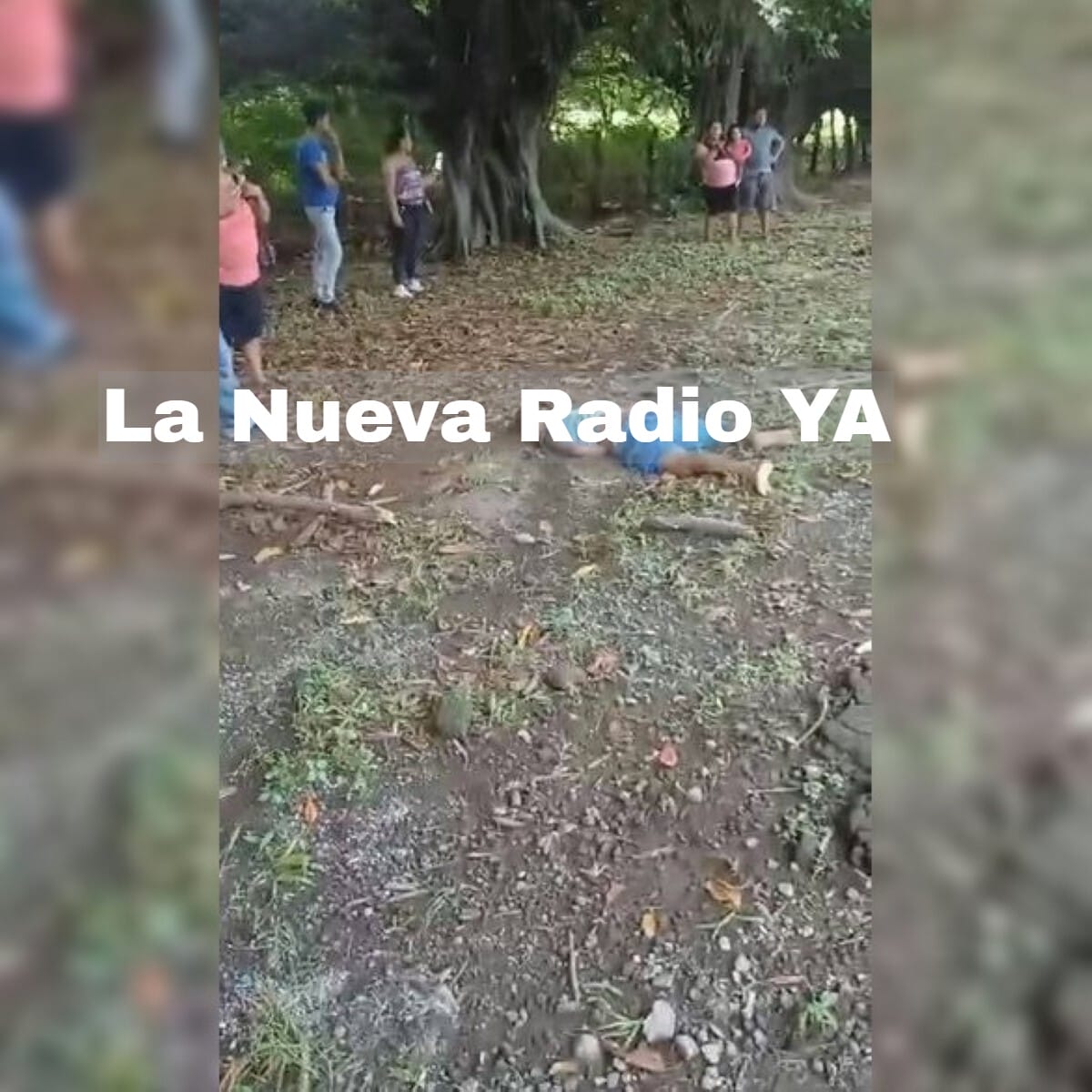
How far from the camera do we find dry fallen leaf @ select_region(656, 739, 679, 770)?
1.03 meters

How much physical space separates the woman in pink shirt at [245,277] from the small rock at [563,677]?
0.38 meters

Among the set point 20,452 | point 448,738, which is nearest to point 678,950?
point 448,738

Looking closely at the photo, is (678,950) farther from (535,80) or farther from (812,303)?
(535,80)

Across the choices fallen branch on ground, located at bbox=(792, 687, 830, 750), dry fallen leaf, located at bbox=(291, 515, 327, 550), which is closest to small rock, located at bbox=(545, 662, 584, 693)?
fallen branch on ground, located at bbox=(792, 687, 830, 750)

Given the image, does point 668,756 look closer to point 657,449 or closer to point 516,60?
point 657,449

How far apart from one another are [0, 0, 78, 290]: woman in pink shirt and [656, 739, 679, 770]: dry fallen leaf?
0.72 m

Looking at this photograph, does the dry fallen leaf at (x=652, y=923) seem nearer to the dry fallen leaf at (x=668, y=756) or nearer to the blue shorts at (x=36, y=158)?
the dry fallen leaf at (x=668, y=756)

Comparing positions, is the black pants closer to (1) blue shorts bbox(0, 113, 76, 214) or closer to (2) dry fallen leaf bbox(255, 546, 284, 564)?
(2) dry fallen leaf bbox(255, 546, 284, 564)

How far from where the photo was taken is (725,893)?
0.90 meters

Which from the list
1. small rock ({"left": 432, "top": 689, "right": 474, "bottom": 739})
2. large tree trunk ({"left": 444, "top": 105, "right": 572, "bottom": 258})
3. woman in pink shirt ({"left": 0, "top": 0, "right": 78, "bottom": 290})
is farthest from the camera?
large tree trunk ({"left": 444, "top": 105, "right": 572, "bottom": 258})

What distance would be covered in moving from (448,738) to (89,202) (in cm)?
72

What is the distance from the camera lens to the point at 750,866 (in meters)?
0.92

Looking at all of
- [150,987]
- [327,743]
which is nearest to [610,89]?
[327,743]

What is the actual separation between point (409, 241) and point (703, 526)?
484 millimetres
